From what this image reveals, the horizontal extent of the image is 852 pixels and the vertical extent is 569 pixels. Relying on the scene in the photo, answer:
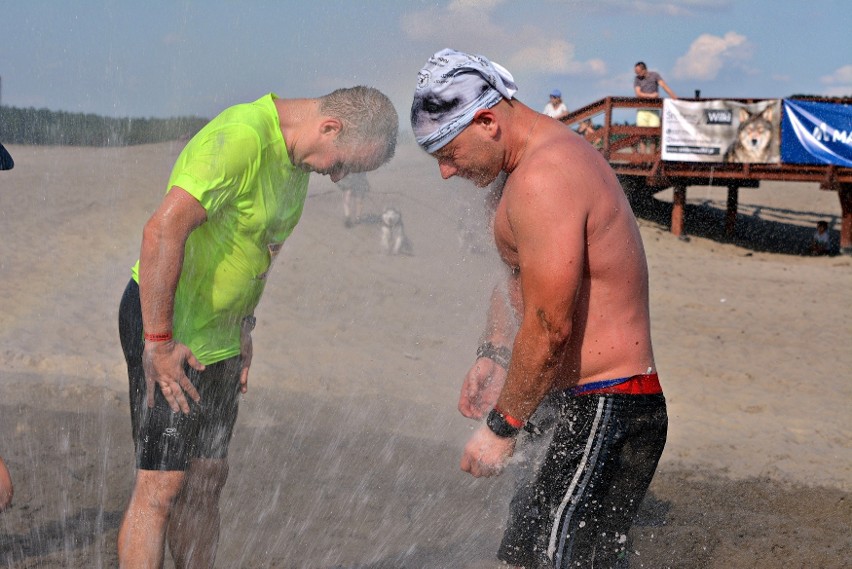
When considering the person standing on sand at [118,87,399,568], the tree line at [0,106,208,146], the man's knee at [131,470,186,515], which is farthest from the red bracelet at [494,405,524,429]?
the tree line at [0,106,208,146]

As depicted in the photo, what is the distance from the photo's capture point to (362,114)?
2910 mm

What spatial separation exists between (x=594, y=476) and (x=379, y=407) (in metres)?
4.14

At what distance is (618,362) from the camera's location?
2.40 m

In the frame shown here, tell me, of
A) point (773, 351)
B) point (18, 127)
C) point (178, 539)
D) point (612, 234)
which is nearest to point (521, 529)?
point (612, 234)

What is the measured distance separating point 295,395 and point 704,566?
3367 mm

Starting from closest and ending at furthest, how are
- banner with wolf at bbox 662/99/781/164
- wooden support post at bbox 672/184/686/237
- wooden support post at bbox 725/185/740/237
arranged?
banner with wolf at bbox 662/99/781/164 < wooden support post at bbox 672/184/686/237 < wooden support post at bbox 725/185/740/237

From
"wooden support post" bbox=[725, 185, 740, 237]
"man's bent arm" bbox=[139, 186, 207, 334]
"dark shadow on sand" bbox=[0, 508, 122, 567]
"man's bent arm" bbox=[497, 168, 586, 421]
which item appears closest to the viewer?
"man's bent arm" bbox=[497, 168, 586, 421]

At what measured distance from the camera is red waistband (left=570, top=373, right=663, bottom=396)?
240 cm

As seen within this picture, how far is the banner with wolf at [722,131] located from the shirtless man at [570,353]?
13099 millimetres

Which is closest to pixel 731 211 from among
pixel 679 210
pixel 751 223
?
pixel 679 210

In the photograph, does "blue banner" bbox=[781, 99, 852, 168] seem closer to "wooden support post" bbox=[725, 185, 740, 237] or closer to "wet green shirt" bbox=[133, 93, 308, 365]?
"wooden support post" bbox=[725, 185, 740, 237]

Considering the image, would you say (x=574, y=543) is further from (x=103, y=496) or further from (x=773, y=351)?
(x=773, y=351)

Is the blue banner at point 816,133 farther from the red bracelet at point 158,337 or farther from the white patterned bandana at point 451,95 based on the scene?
the red bracelet at point 158,337

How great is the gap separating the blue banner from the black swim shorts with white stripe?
44.0ft
